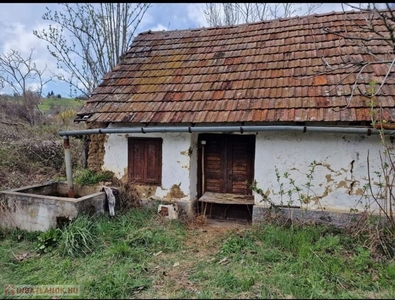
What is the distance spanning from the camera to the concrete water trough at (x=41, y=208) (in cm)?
588

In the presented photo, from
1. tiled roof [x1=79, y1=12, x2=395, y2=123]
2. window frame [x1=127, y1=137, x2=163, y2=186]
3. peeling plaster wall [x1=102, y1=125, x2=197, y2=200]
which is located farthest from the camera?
window frame [x1=127, y1=137, x2=163, y2=186]

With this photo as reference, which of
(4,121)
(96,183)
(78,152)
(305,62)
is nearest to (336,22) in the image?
(305,62)

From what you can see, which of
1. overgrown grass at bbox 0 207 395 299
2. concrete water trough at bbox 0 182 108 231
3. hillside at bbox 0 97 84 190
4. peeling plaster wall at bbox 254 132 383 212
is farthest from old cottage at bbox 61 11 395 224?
hillside at bbox 0 97 84 190

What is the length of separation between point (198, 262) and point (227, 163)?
276 centimetres

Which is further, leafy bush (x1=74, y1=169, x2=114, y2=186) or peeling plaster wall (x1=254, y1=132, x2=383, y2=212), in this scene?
leafy bush (x1=74, y1=169, x2=114, y2=186)

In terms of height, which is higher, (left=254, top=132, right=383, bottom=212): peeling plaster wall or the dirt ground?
(left=254, top=132, right=383, bottom=212): peeling plaster wall

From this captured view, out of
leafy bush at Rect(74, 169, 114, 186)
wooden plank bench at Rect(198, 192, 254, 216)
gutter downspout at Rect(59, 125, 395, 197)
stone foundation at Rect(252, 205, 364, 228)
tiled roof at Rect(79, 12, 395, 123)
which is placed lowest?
stone foundation at Rect(252, 205, 364, 228)

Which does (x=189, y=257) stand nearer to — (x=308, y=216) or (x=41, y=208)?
(x=308, y=216)

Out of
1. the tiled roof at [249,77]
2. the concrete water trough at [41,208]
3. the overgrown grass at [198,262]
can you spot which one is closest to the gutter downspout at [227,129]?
the tiled roof at [249,77]

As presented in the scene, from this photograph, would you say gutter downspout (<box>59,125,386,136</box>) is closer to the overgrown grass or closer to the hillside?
the overgrown grass

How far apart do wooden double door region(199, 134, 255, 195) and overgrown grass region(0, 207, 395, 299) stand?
1189 mm

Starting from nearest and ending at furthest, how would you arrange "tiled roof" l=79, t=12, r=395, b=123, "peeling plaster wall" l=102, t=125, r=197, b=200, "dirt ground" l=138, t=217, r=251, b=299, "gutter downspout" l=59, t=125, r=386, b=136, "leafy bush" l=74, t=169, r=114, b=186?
1. "dirt ground" l=138, t=217, r=251, b=299
2. "gutter downspout" l=59, t=125, r=386, b=136
3. "tiled roof" l=79, t=12, r=395, b=123
4. "peeling plaster wall" l=102, t=125, r=197, b=200
5. "leafy bush" l=74, t=169, r=114, b=186

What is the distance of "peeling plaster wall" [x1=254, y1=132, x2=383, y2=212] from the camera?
5.66 meters

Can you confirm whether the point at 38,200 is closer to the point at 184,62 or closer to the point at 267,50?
the point at 184,62
